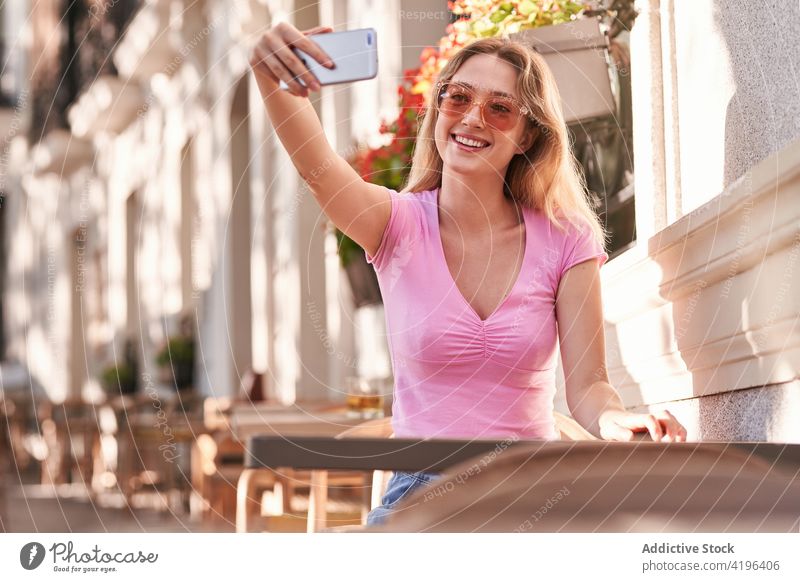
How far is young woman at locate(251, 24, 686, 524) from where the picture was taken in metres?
0.84

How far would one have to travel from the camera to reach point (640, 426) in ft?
2.35

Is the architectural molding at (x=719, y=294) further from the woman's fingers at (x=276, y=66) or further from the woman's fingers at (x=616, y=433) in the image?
the woman's fingers at (x=276, y=66)

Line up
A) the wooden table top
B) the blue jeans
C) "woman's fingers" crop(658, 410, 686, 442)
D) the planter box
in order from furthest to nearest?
the planter box < the blue jeans < "woman's fingers" crop(658, 410, 686, 442) < the wooden table top

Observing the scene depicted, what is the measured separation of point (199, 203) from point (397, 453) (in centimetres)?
246

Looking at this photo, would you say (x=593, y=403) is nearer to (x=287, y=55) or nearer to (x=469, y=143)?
(x=469, y=143)

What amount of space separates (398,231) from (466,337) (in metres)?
0.11

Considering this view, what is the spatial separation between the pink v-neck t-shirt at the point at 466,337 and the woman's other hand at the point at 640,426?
0.26 ft

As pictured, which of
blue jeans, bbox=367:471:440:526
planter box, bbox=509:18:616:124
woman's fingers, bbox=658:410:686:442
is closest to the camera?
woman's fingers, bbox=658:410:686:442

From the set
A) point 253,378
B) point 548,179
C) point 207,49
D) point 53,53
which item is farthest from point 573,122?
point 53,53

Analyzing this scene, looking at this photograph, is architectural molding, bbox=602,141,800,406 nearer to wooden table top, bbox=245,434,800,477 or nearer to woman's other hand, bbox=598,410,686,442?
woman's other hand, bbox=598,410,686,442

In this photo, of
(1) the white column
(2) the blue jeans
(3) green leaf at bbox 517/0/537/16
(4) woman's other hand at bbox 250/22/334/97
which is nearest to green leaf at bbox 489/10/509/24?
(3) green leaf at bbox 517/0/537/16

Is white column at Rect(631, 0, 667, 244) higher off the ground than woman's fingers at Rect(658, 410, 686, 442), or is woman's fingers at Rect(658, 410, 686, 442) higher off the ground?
white column at Rect(631, 0, 667, 244)

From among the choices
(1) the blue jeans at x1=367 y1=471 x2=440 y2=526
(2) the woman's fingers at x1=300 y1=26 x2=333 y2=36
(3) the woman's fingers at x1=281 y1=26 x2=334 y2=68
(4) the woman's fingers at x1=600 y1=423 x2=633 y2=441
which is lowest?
(1) the blue jeans at x1=367 y1=471 x2=440 y2=526

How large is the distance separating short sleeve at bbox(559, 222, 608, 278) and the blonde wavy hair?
0.01 metres
